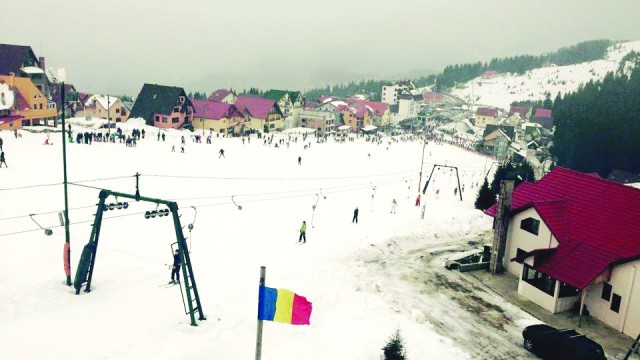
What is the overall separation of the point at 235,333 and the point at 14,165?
30.5 meters

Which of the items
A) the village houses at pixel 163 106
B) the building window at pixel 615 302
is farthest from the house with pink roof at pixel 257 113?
the building window at pixel 615 302

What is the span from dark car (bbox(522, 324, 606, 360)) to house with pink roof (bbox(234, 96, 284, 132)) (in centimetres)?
7472

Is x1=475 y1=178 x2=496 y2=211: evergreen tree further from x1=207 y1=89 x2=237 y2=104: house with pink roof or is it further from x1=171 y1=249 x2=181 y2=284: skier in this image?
x1=207 y1=89 x2=237 y2=104: house with pink roof

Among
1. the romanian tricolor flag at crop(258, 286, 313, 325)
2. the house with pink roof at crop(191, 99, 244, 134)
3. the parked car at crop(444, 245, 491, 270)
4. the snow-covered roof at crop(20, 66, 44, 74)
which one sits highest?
the snow-covered roof at crop(20, 66, 44, 74)

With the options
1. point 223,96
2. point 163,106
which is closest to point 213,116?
point 163,106

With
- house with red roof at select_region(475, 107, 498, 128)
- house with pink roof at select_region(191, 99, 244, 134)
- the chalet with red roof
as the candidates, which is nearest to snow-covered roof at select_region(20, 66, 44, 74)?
house with pink roof at select_region(191, 99, 244, 134)

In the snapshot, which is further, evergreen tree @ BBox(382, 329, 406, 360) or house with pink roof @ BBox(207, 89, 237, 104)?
house with pink roof @ BBox(207, 89, 237, 104)

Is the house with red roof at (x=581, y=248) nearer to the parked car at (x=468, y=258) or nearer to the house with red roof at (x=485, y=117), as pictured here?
the parked car at (x=468, y=258)

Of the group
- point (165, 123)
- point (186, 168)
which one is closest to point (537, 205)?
point (186, 168)

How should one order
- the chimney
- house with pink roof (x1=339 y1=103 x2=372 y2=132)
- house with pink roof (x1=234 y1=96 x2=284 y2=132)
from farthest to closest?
1. house with pink roof (x1=339 y1=103 x2=372 y2=132)
2. house with pink roof (x1=234 y1=96 x2=284 y2=132)
3. the chimney

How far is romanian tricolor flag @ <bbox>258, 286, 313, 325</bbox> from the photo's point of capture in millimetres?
Answer: 11328

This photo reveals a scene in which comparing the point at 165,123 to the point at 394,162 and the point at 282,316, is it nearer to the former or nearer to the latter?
the point at 394,162

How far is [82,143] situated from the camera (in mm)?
49562

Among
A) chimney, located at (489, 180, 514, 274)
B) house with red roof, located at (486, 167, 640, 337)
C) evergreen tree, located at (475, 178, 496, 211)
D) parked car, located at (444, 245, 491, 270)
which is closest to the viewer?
house with red roof, located at (486, 167, 640, 337)
